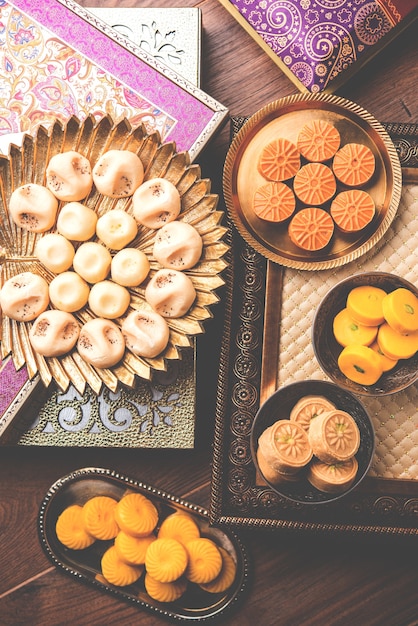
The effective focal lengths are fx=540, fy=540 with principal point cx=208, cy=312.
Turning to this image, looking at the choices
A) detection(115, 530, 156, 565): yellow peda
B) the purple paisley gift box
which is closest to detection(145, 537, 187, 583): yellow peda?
detection(115, 530, 156, 565): yellow peda

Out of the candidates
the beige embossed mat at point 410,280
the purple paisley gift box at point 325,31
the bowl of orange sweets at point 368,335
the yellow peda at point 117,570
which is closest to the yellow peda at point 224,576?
the yellow peda at point 117,570

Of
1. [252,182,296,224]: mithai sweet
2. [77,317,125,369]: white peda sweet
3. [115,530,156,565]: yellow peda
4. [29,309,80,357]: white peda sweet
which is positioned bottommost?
[115,530,156,565]: yellow peda

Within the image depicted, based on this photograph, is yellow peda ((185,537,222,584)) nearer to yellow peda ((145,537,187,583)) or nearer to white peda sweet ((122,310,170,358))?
yellow peda ((145,537,187,583))

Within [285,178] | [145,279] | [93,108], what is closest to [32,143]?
[93,108]

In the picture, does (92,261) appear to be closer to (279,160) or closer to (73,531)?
(279,160)

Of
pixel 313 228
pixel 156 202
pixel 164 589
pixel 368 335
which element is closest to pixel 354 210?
pixel 313 228

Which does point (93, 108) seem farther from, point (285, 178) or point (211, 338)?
point (211, 338)

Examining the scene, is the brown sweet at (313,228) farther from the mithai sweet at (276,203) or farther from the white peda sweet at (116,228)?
the white peda sweet at (116,228)
